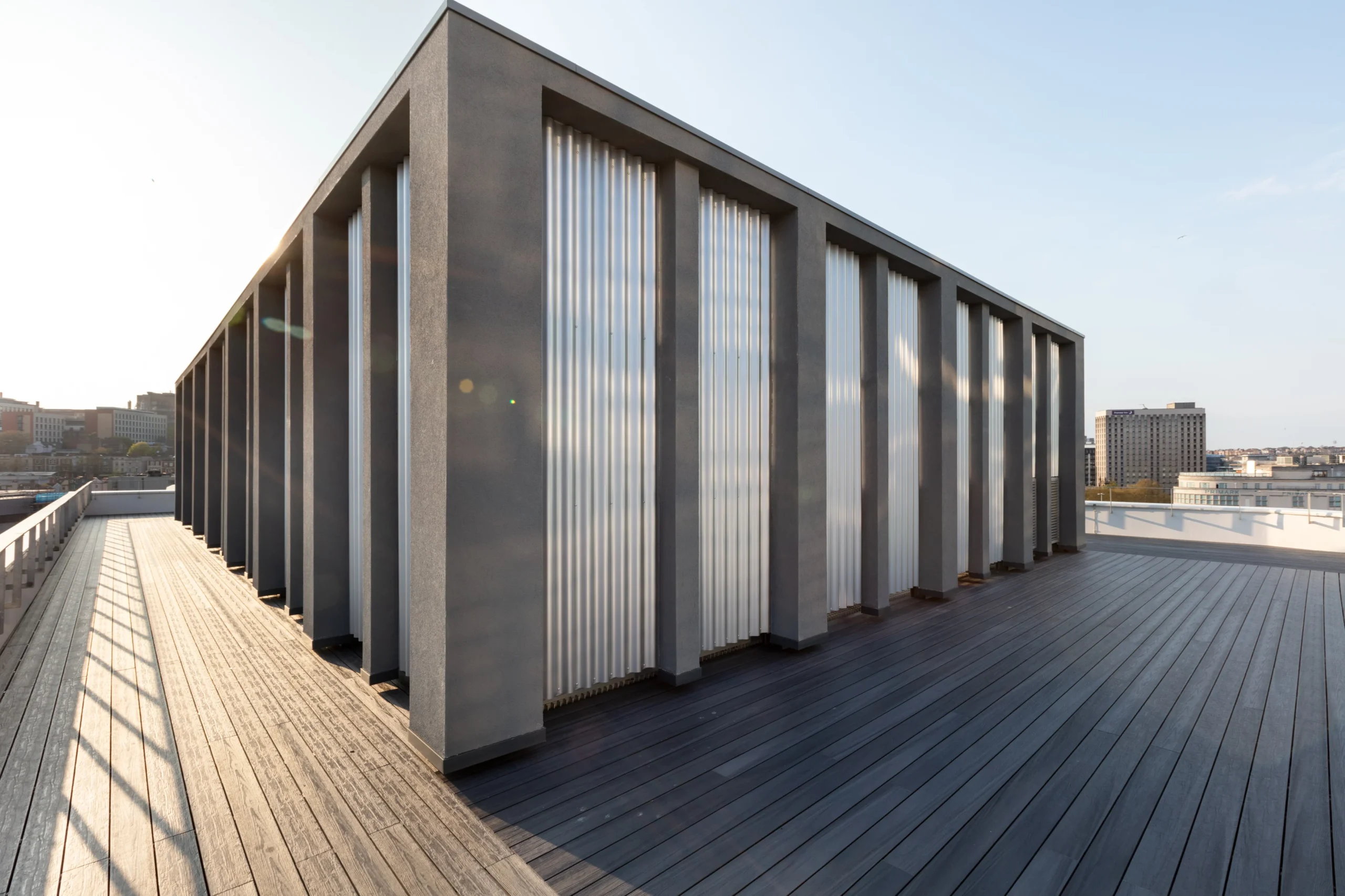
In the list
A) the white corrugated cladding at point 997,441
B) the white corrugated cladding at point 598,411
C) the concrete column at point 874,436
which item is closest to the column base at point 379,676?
the white corrugated cladding at point 598,411

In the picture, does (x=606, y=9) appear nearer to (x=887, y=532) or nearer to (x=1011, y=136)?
(x=887, y=532)

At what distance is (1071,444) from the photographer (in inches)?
390

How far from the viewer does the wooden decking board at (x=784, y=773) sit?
2234 millimetres

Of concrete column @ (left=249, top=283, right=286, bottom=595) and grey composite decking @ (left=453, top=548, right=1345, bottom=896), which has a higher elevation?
concrete column @ (left=249, top=283, right=286, bottom=595)

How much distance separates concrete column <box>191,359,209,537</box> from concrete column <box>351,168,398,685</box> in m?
9.90

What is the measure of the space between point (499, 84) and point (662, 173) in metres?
1.44

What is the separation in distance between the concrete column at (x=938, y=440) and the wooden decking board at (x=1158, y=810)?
9.55ft

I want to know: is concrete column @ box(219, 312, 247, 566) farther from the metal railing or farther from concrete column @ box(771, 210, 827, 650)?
concrete column @ box(771, 210, 827, 650)

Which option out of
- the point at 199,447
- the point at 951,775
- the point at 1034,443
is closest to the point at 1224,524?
the point at 1034,443

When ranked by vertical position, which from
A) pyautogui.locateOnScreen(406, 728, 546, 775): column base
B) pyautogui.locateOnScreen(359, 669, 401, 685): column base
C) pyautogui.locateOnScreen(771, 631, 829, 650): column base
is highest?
pyautogui.locateOnScreen(406, 728, 546, 775): column base

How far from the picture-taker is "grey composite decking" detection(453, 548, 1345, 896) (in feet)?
6.40

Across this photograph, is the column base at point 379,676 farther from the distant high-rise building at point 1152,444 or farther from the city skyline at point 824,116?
the distant high-rise building at point 1152,444

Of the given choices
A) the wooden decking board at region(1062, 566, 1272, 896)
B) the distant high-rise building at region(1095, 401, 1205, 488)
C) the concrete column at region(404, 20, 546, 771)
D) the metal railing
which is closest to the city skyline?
the concrete column at region(404, 20, 546, 771)

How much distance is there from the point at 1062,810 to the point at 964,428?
5.96 m
